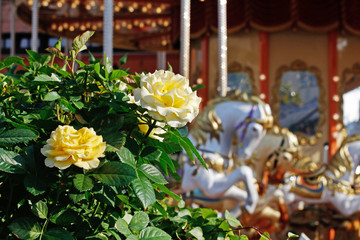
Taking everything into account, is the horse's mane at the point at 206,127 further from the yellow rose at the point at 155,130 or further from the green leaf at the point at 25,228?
the green leaf at the point at 25,228

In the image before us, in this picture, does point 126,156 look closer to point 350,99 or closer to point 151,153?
point 151,153

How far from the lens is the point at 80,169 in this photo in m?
0.73

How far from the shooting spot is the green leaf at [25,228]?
0.69m

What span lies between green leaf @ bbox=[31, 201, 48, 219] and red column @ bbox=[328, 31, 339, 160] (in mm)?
7107

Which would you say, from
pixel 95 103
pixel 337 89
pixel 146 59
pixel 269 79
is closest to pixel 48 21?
pixel 269 79

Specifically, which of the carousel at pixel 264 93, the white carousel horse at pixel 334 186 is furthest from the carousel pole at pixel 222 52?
the white carousel horse at pixel 334 186

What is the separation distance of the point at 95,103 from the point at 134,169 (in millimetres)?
157

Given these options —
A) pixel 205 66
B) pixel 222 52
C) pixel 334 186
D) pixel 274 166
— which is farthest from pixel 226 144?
pixel 205 66

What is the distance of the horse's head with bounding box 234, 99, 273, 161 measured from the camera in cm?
371

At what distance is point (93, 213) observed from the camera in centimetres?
77

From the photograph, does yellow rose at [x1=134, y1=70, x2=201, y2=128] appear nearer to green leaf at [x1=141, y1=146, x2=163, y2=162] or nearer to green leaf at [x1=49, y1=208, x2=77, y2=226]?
green leaf at [x1=141, y1=146, x2=163, y2=162]

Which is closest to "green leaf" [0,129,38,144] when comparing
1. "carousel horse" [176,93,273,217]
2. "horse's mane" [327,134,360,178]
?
"carousel horse" [176,93,273,217]

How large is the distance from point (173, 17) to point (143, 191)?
845 cm

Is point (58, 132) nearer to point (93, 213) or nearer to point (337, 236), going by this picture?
point (93, 213)
